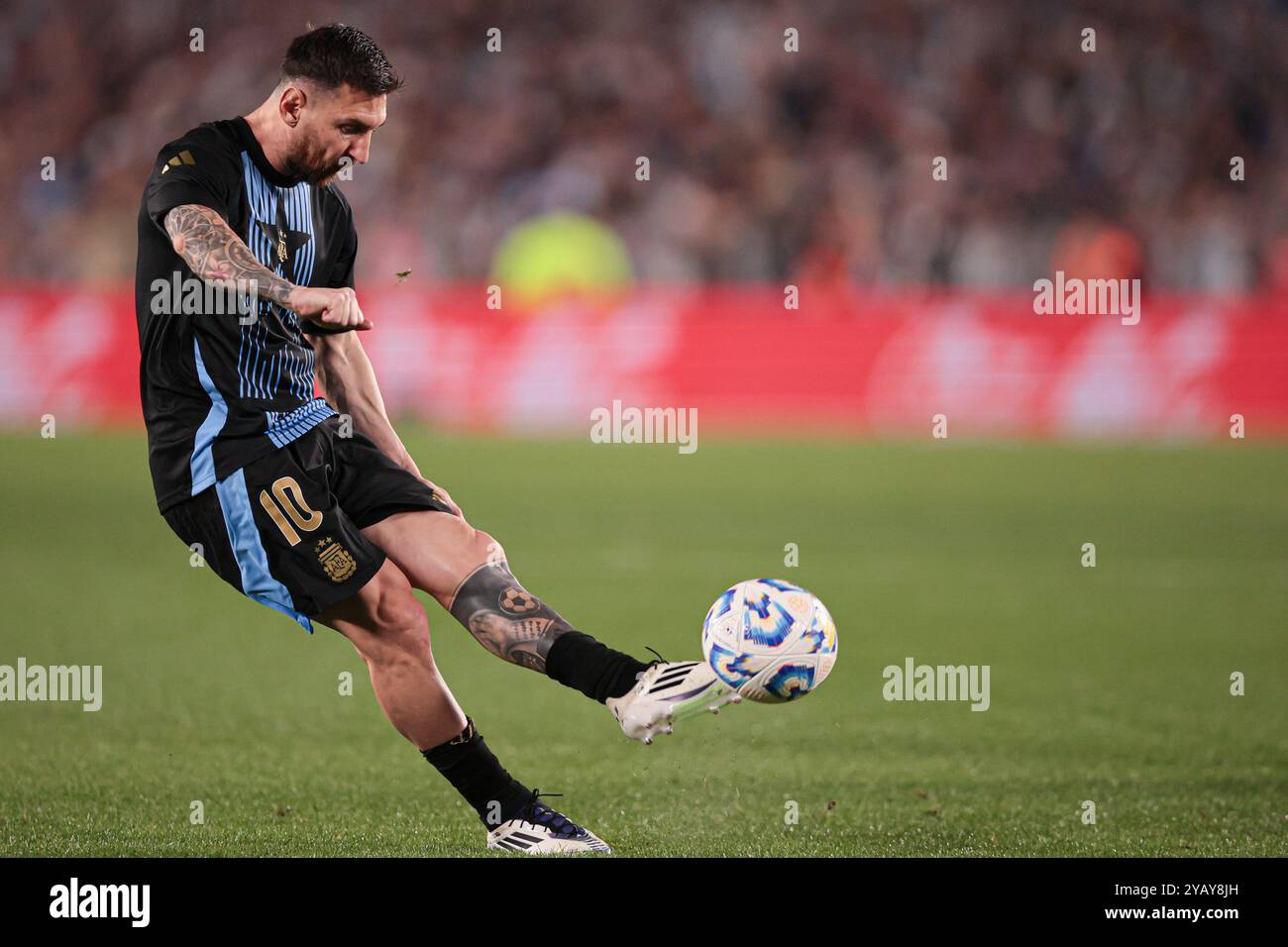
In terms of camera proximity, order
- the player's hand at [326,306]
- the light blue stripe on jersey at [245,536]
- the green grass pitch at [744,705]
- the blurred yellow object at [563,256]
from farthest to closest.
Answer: the blurred yellow object at [563,256], the green grass pitch at [744,705], the light blue stripe on jersey at [245,536], the player's hand at [326,306]

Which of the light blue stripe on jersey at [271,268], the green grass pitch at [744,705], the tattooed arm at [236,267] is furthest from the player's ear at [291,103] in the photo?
the green grass pitch at [744,705]

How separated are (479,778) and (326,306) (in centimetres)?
160

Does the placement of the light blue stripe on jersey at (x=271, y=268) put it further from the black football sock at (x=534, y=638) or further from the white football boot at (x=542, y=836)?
the white football boot at (x=542, y=836)

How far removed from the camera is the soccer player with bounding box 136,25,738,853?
4.46m

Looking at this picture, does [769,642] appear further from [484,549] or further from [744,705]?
[744,705]

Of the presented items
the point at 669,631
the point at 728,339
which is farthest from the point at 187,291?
the point at 728,339

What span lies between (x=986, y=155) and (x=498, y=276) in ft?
23.3

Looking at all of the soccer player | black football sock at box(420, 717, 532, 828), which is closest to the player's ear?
the soccer player

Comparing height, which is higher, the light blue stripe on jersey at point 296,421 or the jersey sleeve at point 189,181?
the jersey sleeve at point 189,181

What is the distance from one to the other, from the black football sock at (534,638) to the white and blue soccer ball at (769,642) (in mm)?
234

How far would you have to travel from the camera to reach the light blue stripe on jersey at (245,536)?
449 centimetres

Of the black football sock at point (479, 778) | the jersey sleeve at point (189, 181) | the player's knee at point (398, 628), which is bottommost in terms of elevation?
the black football sock at point (479, 778)

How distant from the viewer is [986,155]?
22875mm

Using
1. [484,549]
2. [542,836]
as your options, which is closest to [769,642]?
[484,549]
